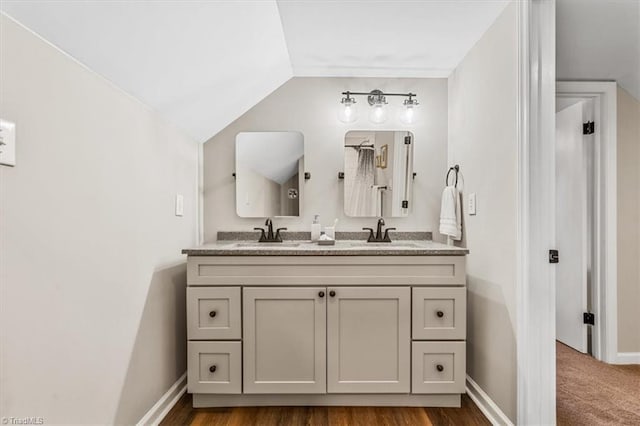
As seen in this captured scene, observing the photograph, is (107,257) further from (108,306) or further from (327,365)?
(327,365)

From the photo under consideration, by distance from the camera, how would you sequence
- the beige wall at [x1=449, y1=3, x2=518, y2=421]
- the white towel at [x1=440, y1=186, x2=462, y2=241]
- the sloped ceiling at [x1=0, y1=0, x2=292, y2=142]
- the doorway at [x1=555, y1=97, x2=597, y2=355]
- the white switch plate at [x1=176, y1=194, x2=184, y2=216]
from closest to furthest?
the sloped ceiling at [x1=0, y1=0, x2=292, y2=142] → the beige wall at [x1=449, y1=3, x2=518, y2=421] → the white switch plate at [x1=176, y1=194, x2=184, y2=216] → the white towel at [x1=440, y1=186, x2=462, y2=241] → the doorway at [x1=555, y1=97, x2=597, y2=355]

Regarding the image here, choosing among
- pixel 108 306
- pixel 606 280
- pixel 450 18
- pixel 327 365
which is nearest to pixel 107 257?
pixel 108 306

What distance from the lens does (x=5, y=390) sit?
0.95 metres

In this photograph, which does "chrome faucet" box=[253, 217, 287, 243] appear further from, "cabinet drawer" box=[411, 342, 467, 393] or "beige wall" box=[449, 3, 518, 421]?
"beige wall" box=[449, 3, 518, 421]

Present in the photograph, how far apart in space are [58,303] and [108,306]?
0.89 feet

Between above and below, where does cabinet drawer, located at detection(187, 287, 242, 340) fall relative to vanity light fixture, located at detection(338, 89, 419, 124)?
below

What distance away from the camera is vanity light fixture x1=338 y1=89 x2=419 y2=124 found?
8.04ft

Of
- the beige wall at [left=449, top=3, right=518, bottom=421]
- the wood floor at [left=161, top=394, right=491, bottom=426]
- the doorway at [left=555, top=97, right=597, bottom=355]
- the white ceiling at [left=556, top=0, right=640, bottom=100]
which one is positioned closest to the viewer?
the beige wall at [left=449, top=3, right=518, bottom=421]

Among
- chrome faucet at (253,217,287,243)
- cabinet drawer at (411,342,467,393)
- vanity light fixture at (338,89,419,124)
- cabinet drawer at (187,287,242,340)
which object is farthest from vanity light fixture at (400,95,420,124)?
cabinet drawer at (187,287,242,340)

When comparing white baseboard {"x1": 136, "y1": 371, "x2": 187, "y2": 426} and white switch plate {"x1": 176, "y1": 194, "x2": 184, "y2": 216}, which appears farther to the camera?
A: white switch plate {"x1": 176, "y1": 194, "x2": 184, "y2": 216}

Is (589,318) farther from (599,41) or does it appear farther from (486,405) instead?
(599,41)

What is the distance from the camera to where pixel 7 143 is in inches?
36.9

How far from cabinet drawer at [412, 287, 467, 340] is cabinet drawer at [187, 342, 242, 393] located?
3.12ft

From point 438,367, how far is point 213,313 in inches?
47.7
